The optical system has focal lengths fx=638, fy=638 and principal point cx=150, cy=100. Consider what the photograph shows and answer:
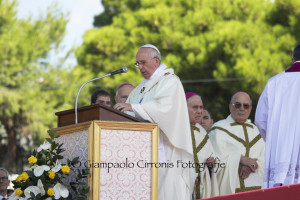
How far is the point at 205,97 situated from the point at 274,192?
52.4 ft

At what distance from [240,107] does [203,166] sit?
1.04m

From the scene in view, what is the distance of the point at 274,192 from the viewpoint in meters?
4.53

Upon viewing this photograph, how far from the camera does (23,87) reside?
2164 centimetres

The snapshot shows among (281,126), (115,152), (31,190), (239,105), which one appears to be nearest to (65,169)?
(31,190)

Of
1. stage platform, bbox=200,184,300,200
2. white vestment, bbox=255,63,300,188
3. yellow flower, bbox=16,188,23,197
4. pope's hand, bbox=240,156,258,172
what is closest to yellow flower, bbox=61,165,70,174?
yellow flower, bbox=16,188,23,197

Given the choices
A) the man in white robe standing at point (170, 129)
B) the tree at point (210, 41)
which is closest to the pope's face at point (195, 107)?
the man in white robe standing at point (170, 129)

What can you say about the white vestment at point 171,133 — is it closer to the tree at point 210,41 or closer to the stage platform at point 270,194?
the stage platform at point 270,194

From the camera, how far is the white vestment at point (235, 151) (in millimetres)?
8469

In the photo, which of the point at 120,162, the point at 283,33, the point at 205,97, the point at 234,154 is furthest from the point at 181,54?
the point at 120,162

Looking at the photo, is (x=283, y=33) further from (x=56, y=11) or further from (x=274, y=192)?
(x=274, y=192)

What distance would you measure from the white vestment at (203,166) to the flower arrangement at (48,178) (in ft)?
9.28

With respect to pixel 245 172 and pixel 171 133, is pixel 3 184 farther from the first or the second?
pixel 171 133

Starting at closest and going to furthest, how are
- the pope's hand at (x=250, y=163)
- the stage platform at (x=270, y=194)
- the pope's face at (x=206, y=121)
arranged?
the stage platform at (x=270, y=194) → the pope's hand at (x=250, y=163) → the pope's face at (x=206, y=121)

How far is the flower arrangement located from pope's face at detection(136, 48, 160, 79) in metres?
→ 1.30
